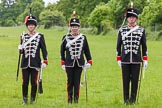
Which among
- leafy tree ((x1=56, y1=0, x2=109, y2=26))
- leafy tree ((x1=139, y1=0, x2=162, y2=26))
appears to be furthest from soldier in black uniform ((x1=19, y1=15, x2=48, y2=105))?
leafy tree ((x1=56, y1=0, x2=109, y2=26))

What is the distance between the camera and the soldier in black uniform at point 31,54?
1066 cm

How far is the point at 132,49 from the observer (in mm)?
10367

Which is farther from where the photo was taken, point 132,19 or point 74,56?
point 74,56

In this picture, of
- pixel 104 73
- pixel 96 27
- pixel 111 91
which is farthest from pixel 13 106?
pixel 96 27

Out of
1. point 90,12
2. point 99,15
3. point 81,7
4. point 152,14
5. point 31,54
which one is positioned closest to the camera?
point 31,54

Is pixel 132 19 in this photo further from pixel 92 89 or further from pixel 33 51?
pixel 92 89

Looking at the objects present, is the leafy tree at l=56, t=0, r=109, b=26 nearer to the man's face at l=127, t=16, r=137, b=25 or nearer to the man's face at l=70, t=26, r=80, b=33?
the man's face at l=70, t=26, r=80, b=33

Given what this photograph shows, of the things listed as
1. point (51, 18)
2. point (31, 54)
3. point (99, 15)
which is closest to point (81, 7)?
point (51, 18)

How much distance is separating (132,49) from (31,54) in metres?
2.52

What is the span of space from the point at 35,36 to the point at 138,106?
310 centimetres

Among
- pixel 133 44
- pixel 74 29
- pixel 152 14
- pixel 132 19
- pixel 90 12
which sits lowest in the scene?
pixel 133 44

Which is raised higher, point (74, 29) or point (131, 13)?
point (131, 13)

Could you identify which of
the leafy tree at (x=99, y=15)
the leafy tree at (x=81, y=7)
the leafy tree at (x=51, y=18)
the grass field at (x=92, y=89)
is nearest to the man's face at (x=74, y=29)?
the grass field at (x=92, y=89)

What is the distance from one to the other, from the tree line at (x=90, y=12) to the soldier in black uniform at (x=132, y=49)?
2618cm
